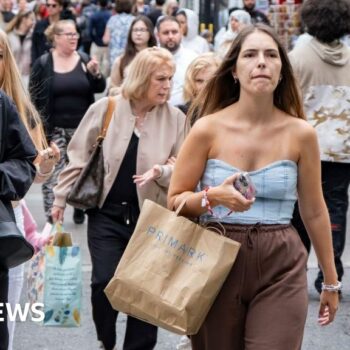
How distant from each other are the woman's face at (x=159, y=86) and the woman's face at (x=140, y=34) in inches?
156

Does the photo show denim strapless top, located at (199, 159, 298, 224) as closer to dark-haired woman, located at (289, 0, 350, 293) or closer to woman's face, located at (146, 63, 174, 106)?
woman's face, located at (146, 63, 174, 106)

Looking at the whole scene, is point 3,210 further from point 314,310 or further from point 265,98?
point 314,310

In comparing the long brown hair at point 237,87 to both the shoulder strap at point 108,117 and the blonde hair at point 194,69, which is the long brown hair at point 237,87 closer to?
the shoulder strap at point 108,117

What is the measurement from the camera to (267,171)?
14.0ft

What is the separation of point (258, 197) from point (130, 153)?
70.1 inches

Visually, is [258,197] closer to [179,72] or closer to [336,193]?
[336,193]

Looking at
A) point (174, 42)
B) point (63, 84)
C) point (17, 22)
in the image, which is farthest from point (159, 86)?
point (17, 22)

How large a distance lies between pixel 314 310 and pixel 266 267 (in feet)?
11.2

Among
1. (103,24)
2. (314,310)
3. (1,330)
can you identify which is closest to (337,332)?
(314,310)

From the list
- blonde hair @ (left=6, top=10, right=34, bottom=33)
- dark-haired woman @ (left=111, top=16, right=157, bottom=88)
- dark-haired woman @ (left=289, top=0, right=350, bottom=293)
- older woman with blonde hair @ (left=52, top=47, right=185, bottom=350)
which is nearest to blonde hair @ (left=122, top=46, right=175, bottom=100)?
older woman with blonde hair @ (left=52, top=47, right=185, bottom=350)

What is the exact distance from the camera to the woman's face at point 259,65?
14.1 ft

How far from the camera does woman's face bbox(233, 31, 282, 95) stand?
4.30 meters

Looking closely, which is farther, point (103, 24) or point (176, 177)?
point (103, 24)

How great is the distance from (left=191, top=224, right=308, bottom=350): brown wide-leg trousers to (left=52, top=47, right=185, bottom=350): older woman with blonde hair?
1688 millimetres
